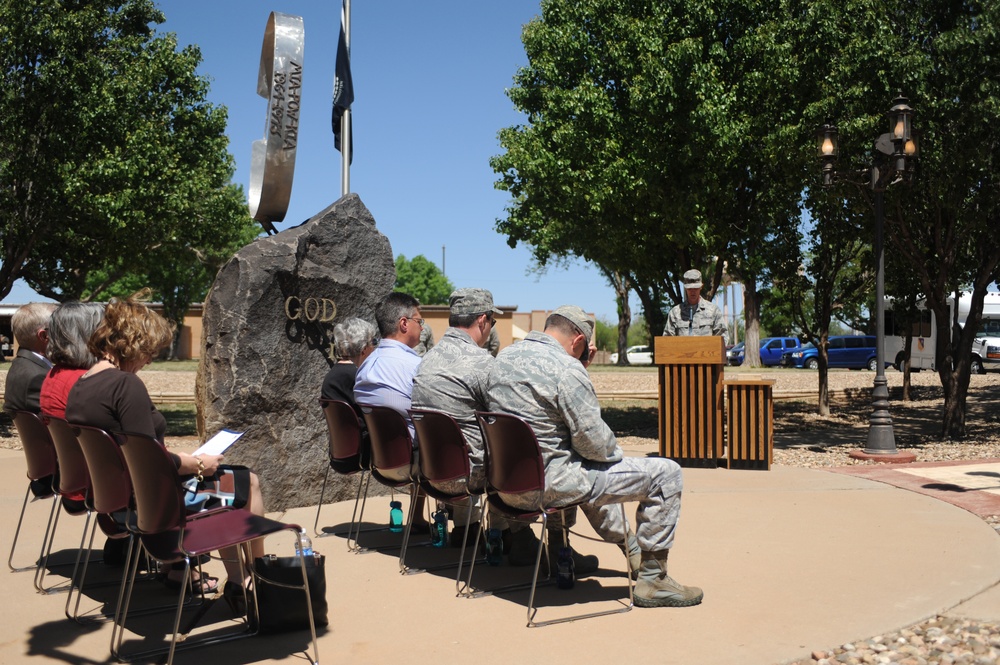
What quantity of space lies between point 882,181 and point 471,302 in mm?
7280

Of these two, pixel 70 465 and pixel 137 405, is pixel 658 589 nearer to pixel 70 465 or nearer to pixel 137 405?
pixel 137 405

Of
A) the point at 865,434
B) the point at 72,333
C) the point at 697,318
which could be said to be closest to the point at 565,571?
the point at 72,333

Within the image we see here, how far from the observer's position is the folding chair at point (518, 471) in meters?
4.43

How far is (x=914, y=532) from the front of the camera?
21.0ft

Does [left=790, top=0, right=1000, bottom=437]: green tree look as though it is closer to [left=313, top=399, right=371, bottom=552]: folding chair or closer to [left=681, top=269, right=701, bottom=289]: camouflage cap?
[left=681, top=269, right=701, bottom=289]: camouflage cap

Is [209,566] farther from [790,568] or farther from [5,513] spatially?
[790,568]

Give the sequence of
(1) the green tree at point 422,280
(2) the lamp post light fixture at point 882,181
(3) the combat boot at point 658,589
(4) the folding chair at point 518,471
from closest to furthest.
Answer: (4) the folding chair at point 518,471
(3) the combat boot at point 658,589
(2) the lamp post light fixture at point 882,181
(1) the green tree at point 422,280

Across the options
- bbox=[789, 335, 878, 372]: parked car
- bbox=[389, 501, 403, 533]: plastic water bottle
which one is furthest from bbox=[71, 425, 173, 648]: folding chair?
bbox=[789, 335, 878, 372]: parked car

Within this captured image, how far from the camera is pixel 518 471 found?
4.55 m

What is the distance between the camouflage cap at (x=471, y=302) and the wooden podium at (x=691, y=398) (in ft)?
13.7

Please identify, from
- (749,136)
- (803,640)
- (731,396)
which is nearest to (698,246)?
(749,136)

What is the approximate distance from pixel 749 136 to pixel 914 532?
30.2ft

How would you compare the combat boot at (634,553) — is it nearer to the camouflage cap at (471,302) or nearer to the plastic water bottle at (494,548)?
the plastic water bottle at (494,548)

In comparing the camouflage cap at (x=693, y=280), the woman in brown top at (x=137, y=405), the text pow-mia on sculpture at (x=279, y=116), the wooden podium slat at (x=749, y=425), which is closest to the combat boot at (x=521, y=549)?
the woman in brown top at (x=137, y=405)
